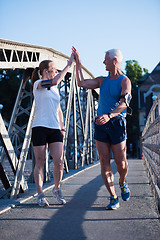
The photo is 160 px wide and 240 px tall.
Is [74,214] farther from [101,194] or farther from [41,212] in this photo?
[101,194]

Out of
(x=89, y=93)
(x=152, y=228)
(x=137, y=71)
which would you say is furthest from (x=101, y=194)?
(x=137, y=71)

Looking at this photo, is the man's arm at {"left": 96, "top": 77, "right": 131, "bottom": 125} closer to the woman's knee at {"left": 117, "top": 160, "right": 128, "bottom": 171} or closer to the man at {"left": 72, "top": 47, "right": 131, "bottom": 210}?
the man at {"left": 72, "top": 47, "right": 131, "bottom": 210}

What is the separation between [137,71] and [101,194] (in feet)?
161

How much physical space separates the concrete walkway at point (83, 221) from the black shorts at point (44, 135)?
0.78 meters

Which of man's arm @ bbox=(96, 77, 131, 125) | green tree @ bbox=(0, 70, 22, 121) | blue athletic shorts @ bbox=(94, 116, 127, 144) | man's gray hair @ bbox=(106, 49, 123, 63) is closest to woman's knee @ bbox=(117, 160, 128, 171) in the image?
blue athletic shorts @ bbox=(94, 116, 127, 144)

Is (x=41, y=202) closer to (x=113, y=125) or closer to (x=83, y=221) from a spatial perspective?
(x=83, y=221)

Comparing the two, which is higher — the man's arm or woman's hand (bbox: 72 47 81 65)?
woman's hand (bbox: 72 47 81 65)

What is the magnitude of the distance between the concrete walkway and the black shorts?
2.56 ft

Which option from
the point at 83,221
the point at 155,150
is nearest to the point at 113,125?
the point at 155,150

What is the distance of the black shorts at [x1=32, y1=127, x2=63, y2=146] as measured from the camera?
456cm

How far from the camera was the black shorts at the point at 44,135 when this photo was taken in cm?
456

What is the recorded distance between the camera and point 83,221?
363cm

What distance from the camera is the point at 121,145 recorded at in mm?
4281

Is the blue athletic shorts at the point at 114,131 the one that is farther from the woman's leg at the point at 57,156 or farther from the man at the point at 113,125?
the woman's leg at the point at 57,156
